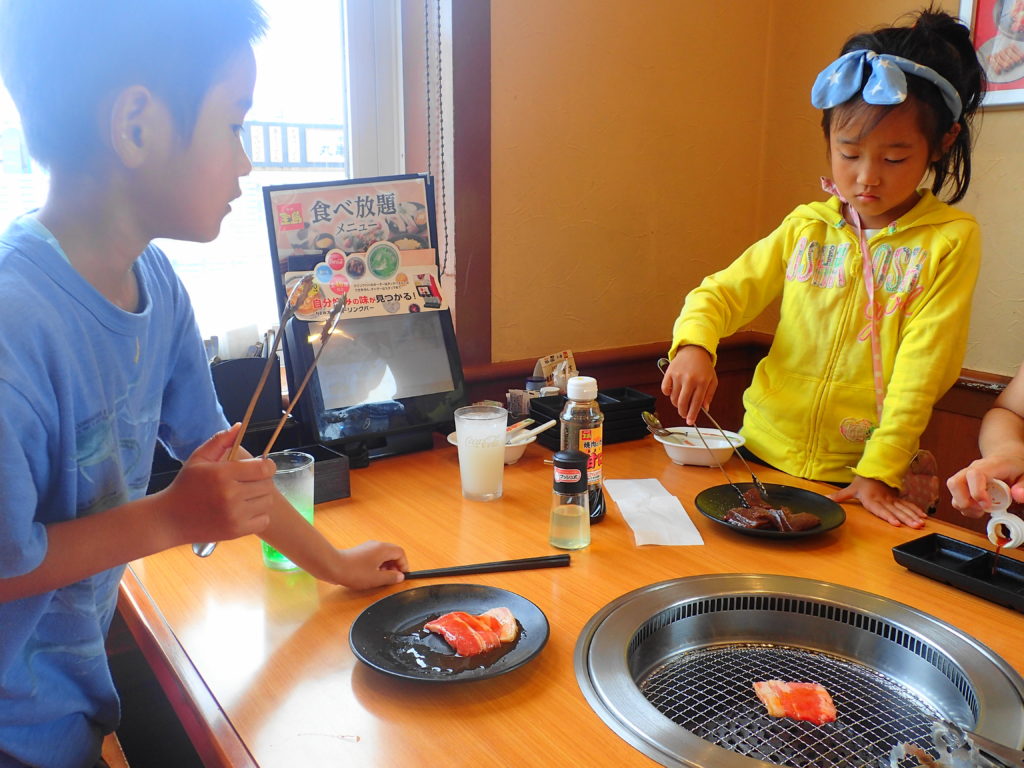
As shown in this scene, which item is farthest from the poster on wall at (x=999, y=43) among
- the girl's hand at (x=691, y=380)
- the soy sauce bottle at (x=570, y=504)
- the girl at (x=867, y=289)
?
the soy sauce bottle at (x=570, y=504)

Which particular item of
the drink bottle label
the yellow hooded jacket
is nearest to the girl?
the yellow hooded jacket

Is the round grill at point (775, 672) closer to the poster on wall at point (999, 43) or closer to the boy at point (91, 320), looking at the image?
the boy at point (91, 320)

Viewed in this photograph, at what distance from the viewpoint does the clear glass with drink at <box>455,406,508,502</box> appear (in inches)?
57.3

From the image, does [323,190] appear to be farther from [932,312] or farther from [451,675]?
[932,312]

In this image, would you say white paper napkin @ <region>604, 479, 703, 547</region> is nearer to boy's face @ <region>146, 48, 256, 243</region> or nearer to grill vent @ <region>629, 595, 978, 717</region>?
grill vent @ <region>629, 595, 978, 717</region>

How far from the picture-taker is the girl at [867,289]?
148cm

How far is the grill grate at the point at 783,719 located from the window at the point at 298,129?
1.16 meters

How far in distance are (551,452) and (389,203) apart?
24.5 inches

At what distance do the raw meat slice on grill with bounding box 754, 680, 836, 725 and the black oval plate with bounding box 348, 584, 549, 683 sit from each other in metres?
0.26

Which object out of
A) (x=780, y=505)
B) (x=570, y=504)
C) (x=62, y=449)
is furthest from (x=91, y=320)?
(x=780, y=505)

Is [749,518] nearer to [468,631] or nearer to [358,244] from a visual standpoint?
[468,631]

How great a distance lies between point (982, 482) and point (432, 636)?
2.60 feet

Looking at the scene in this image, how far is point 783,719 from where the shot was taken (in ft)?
3.03

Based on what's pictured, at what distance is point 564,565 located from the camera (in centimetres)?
119
